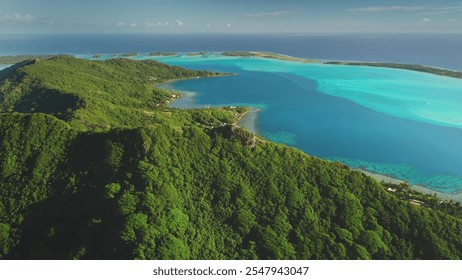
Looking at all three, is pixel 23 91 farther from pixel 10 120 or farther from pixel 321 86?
pixel 321 86

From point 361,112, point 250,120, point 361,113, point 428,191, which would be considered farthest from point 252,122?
point 428,191

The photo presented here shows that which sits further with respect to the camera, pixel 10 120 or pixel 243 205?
pixel 10 120

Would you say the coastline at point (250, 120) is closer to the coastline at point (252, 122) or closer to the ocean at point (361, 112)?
the coastline at point (252, 122)

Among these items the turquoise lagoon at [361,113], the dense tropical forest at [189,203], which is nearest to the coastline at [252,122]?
the turquoise lagoon at [361,113]

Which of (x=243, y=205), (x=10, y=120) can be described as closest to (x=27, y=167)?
(x=10, y=120)

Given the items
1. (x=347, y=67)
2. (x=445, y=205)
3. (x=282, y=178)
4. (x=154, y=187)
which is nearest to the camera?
(x=154, y=187)

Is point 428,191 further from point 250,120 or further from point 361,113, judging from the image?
point 250,120
